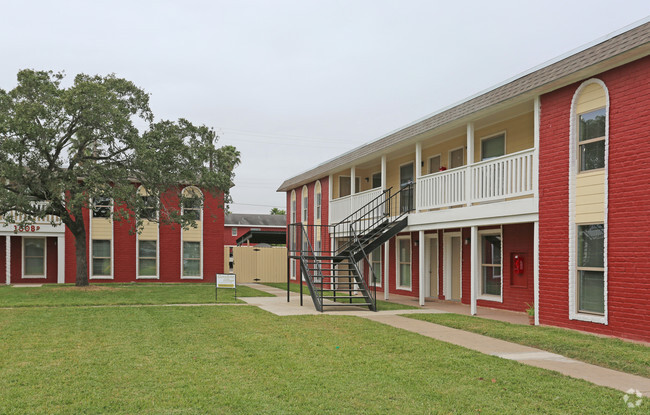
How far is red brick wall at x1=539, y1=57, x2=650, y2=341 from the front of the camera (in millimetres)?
9773

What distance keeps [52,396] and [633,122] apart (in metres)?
9.33

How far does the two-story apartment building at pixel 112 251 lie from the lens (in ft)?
91.9

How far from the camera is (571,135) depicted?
443 inches

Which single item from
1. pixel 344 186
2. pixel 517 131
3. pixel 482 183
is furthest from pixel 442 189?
pixel 344 186

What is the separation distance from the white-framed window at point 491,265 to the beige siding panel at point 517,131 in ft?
7.56

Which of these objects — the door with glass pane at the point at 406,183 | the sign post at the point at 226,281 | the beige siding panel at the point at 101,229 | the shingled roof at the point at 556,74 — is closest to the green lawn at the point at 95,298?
the sign post at the point at 226,281

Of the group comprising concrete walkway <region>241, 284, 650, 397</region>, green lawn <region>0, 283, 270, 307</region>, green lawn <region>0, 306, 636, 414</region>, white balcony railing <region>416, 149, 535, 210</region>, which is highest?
white balcony railing <region>416, 149, 535, 210</region>

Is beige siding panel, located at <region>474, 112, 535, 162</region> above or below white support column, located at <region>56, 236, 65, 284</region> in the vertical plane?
above

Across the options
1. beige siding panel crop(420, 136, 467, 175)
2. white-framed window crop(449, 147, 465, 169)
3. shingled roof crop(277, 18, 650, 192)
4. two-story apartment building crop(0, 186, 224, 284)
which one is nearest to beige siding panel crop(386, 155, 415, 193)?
beige siding panel crop(420, 136, 467, 175)

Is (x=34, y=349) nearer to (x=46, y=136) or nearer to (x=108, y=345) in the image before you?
(x=108, y=345)

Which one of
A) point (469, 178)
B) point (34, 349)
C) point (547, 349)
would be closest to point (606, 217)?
point (547, 349)

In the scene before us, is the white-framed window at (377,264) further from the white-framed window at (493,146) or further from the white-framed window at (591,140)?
the white-framed window at (591,140)

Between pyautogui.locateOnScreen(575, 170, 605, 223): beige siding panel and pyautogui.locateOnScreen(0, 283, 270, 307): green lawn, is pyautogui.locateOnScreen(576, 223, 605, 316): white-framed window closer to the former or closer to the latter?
pyautogui.locateOnScreen(575, 170, 605, 223): beige siding panel

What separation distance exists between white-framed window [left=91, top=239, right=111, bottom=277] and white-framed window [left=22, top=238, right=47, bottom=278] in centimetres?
257
